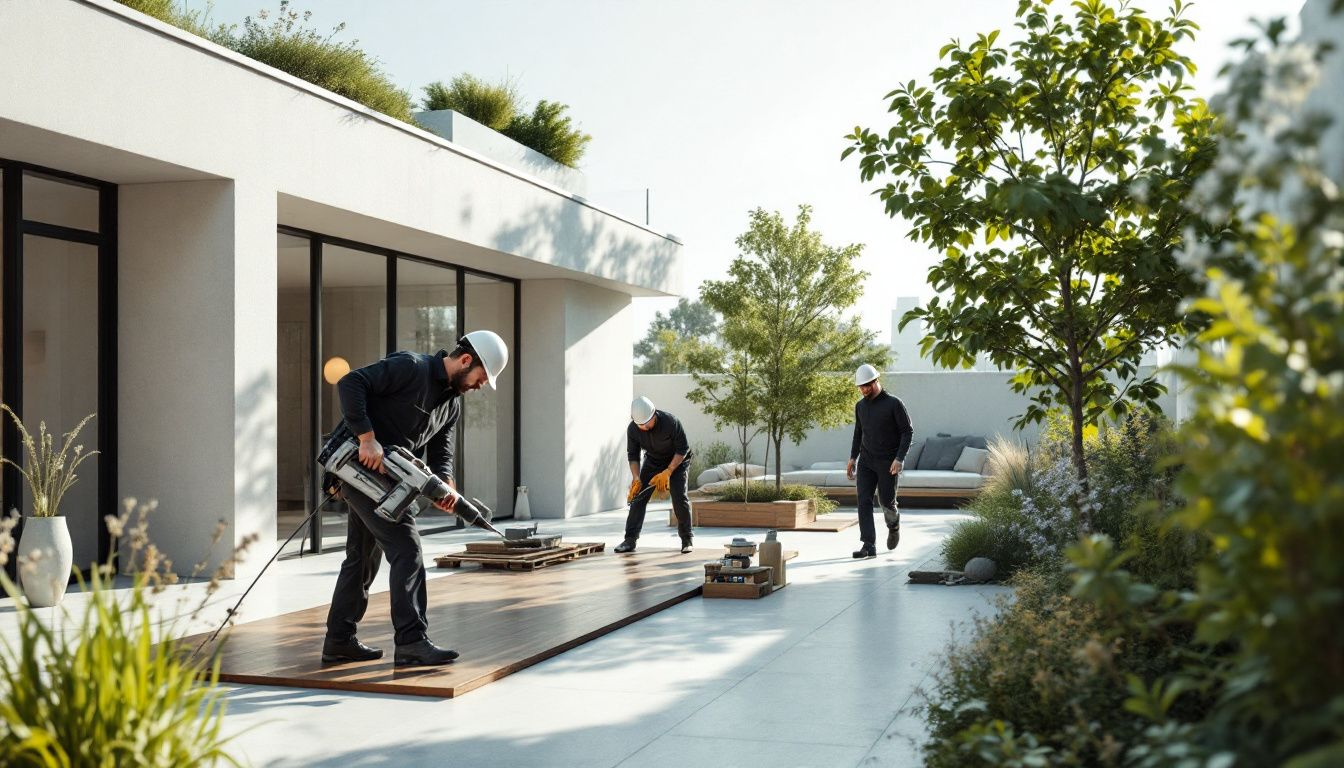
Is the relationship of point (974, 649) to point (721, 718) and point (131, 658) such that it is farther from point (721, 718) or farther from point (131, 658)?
point (131, 658)

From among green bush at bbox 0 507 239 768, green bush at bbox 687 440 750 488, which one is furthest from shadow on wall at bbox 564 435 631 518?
green bush at bbox 0 507 239 768

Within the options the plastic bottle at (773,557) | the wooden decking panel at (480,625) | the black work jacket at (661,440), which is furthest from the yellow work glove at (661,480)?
the plastic bottle at (773,557)

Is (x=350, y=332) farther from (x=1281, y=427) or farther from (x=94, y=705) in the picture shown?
(x=1281, y=427)

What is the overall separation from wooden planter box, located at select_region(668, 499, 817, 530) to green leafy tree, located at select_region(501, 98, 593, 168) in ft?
20.1

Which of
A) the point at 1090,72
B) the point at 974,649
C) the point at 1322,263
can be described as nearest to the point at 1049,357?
the point at 1090,72

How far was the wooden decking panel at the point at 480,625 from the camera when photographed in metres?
5.63

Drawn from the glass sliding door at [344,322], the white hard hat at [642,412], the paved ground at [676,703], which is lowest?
the paved ground at [676,703]

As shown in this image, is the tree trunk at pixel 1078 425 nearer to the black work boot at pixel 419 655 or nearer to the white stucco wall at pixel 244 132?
the black work boot at pixel 419 655

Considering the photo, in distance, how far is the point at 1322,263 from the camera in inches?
70.8

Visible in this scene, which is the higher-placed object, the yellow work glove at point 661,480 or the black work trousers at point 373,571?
the yellow work glove at point 661,480

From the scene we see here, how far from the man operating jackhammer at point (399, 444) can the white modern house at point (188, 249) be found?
1.24 m

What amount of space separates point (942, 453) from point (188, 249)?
536 inches

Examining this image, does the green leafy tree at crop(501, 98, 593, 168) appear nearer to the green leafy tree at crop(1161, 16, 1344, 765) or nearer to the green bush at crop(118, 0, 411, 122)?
the green bush at crop(118, 0, 411, 122)

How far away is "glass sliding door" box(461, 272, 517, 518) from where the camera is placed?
49.2ft
